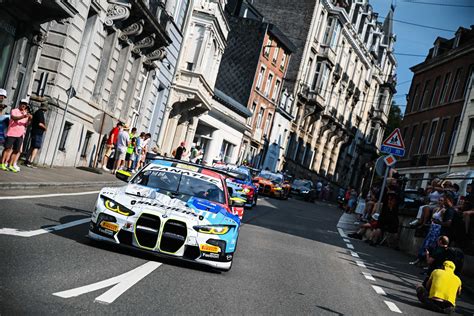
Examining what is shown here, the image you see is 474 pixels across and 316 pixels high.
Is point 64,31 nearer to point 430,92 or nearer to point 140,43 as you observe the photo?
point 140,43

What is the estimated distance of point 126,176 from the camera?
38.1 ft

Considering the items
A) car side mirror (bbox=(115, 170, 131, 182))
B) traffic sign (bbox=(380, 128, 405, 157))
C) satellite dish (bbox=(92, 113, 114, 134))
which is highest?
traffic sign (bbox=(380, 128, 405, 157))

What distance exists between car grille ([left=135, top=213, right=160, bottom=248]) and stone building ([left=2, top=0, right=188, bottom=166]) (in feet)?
42.2

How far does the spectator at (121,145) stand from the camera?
27688 mm

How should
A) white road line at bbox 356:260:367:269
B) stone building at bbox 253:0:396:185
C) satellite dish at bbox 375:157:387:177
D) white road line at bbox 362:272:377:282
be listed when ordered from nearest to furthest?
white road line at bbox 362:272:377:282, white road line at bbox 356:260:367:269, satellite dish at bbox 375:157:387:177, stone building at bbox 253:0:396:185

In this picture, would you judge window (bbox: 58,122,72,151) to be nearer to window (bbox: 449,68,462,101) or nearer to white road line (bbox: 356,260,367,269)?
white road line (bbox: 356,260,367,269)

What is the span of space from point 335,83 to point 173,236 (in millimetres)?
73997


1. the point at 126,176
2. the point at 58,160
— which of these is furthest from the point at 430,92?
the point at 126,176

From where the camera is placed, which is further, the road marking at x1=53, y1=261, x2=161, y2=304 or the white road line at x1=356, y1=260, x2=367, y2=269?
the white road line at x1=356, y1=260, x2=367, y2=269

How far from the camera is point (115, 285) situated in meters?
7.85

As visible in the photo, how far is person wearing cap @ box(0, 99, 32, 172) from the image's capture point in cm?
1773

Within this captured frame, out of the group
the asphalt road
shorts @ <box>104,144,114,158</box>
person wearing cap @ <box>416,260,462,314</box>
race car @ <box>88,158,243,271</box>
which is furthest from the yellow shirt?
shorts @ <box>104,144,114,158</box>

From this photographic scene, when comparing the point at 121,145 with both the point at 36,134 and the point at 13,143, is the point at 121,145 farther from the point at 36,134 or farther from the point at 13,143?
the point at 13,143

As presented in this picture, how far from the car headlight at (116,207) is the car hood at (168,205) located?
41 millimetres
